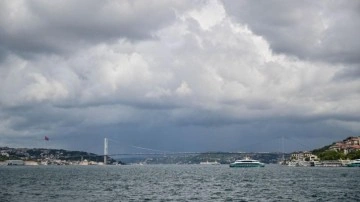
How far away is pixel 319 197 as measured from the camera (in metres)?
70.4

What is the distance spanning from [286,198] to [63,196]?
29449mm

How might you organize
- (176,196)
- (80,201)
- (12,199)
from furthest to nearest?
(176,196) < (12,199) < (80,201)

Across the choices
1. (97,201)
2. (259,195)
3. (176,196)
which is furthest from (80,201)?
(259,195)

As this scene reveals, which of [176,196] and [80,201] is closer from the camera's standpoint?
[80,201]

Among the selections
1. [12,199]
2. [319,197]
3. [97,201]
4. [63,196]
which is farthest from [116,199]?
[319,197]

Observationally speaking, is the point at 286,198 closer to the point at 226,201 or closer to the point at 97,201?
the point at 226,201

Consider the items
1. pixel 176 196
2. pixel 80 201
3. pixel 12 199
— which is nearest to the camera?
pixel 80 201

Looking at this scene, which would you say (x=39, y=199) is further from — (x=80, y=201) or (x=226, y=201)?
(x=226, y=201)

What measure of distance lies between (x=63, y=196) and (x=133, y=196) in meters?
9.37

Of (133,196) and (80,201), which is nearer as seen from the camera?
(80,201)

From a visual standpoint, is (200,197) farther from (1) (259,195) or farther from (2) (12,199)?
(2) (12,199)

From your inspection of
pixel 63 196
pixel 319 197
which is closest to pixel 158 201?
pixel 63 196

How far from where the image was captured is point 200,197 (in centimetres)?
7069

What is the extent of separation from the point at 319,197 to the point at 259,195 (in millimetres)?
8545
